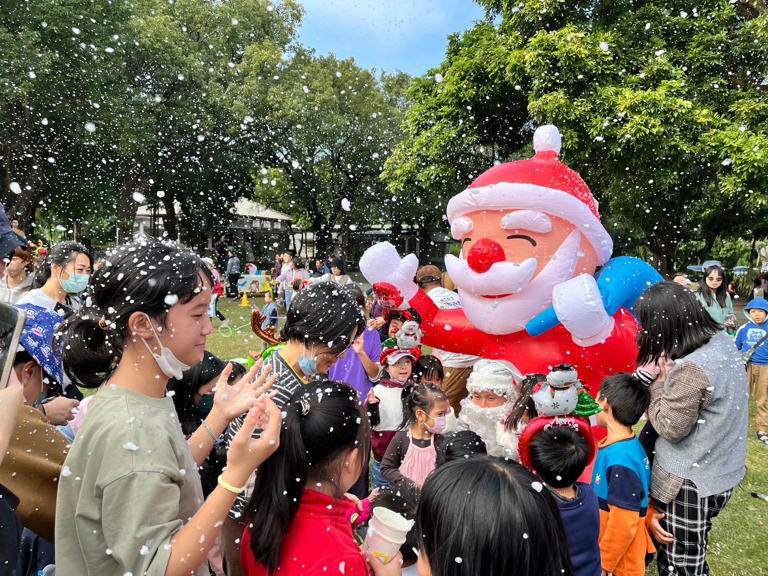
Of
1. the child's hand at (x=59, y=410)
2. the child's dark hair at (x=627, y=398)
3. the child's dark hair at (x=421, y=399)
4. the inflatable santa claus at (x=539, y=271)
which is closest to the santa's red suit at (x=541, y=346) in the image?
the inflatable santa claus at (x=539, y=271)

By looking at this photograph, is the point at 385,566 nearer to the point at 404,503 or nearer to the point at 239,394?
the point at 239,394

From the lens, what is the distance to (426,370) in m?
3.52

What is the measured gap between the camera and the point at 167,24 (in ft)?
51.8

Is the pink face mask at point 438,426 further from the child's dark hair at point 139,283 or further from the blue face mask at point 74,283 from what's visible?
the blue face mask at point 74,283

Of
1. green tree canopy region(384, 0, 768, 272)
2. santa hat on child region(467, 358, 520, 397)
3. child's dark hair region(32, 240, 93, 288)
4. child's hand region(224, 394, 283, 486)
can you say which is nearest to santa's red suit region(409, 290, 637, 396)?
santa hat on child region(467, 358, 520, 397)

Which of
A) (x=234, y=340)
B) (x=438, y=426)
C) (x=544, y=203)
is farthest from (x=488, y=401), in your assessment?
(x=234, y=340)

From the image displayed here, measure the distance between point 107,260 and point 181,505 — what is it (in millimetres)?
727

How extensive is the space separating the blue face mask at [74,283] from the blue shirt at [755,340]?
6.60 metres

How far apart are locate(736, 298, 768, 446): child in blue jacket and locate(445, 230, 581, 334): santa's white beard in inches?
144

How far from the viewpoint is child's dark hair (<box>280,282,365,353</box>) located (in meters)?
2.29

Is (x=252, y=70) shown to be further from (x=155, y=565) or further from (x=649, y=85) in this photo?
(x=155, y=565)

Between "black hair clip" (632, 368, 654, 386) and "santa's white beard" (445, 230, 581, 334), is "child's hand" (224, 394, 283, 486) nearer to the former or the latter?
"black hair clip" (632, 368, 654, 386)

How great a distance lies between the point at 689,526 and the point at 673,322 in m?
0.95

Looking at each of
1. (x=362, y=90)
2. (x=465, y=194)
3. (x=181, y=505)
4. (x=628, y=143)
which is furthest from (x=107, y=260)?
(x=362, y=90)
